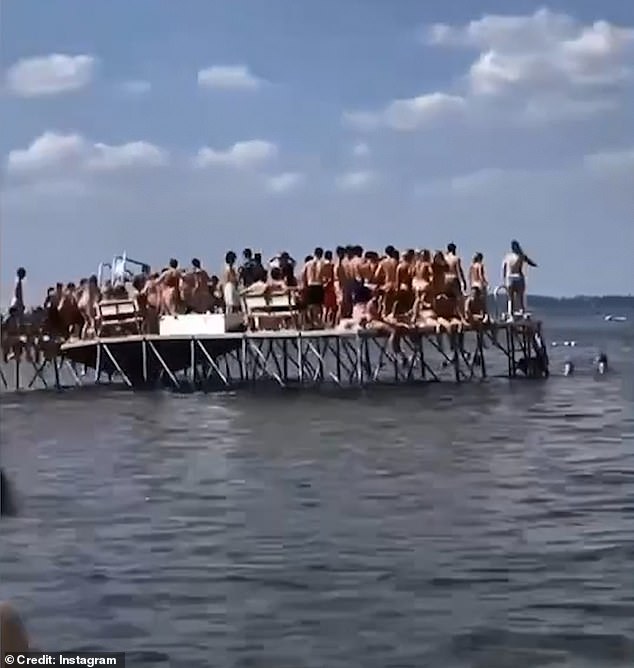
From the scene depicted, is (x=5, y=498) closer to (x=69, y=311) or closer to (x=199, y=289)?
(x=69, y=311)

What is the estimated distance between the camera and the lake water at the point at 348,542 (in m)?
2.93

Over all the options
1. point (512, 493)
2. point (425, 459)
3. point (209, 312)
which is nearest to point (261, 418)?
point (209, 312)

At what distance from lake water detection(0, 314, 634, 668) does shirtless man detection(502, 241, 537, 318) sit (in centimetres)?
10

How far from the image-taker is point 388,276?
3.22 meters

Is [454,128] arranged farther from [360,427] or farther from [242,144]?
[360,427]

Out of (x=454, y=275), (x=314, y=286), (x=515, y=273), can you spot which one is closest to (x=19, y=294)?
(x=314, y=286)

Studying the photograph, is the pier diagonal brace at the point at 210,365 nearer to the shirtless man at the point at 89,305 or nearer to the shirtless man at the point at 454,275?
the shirtless man at the point at 89,305

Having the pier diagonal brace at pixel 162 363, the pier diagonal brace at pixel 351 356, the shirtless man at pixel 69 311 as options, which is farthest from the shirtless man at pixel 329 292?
the shirtless man at pixel 69 311

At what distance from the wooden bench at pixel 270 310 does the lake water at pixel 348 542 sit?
29cm

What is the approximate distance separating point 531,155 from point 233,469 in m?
0.90

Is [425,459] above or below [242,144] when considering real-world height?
below

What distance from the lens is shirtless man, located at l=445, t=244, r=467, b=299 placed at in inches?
118

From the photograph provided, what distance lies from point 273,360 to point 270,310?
0.46 feet

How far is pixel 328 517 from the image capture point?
316 centimetres
